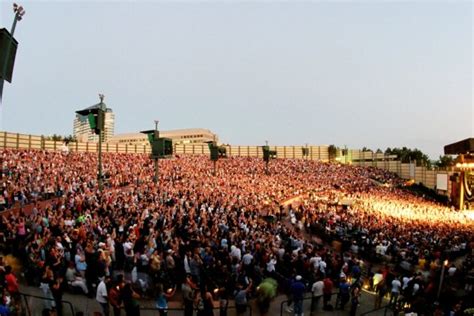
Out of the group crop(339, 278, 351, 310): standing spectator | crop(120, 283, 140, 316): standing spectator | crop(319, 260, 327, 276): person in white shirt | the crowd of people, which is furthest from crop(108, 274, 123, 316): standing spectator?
crop(319, 260, 327, 276): person in white shirt

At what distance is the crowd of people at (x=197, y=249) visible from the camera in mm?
10227

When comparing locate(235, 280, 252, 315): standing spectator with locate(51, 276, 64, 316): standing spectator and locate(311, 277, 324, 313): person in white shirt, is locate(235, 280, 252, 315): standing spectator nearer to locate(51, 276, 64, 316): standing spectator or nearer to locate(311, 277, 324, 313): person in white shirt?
locate(311, 277, 324, 313): person in white shirt

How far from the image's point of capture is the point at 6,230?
1309cm

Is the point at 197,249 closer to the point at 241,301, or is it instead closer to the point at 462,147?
the point at 241,301

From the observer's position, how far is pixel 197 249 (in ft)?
38.8

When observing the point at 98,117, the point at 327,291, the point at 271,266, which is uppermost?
the point at 98,117

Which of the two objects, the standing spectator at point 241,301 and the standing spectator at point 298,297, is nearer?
the standing spectator at point 241,301

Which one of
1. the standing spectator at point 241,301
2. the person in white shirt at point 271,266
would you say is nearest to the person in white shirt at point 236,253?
the person in white shirt at point 271,266

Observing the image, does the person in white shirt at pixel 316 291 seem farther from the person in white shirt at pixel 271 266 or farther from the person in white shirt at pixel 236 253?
the person in white shirt at pixel 236 253

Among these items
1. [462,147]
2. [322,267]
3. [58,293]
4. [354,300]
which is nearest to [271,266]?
[322,267]

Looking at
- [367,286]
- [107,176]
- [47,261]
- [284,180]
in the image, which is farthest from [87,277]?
[284,180]

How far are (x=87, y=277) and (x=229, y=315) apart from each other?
3631mm

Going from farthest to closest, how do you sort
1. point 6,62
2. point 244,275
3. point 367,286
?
1. point 367,286
2. point 244,275
3. point 6,62

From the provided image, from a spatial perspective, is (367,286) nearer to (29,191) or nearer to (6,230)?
(6,230)
